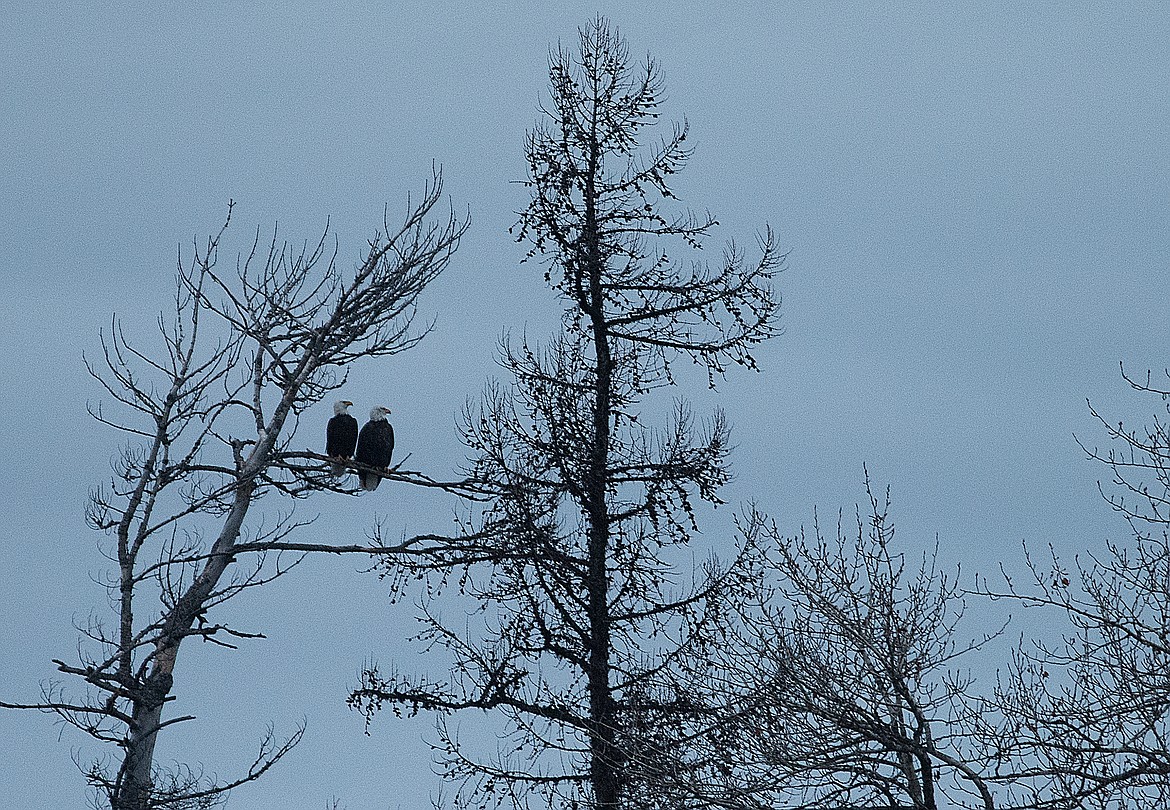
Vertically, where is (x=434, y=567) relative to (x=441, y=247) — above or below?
below

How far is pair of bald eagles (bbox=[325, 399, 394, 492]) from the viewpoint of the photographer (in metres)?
18.1

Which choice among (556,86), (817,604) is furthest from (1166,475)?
(556,86)

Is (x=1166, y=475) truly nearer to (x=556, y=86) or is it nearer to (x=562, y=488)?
(x=562, y=488)

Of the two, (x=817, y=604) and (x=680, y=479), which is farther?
(x=680, y=479)

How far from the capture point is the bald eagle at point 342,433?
59.6 feet

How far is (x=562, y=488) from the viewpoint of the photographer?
14469 mm

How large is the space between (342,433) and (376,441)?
1.38 ft

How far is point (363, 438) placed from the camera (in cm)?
1819

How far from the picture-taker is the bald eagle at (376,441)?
1806 centimetres

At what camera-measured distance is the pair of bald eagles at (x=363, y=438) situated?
1809 centimetres

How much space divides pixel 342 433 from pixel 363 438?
25 cm

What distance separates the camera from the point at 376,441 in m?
18.1

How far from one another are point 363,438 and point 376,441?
0.55ft

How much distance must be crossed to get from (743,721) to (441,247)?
18.6 ft
